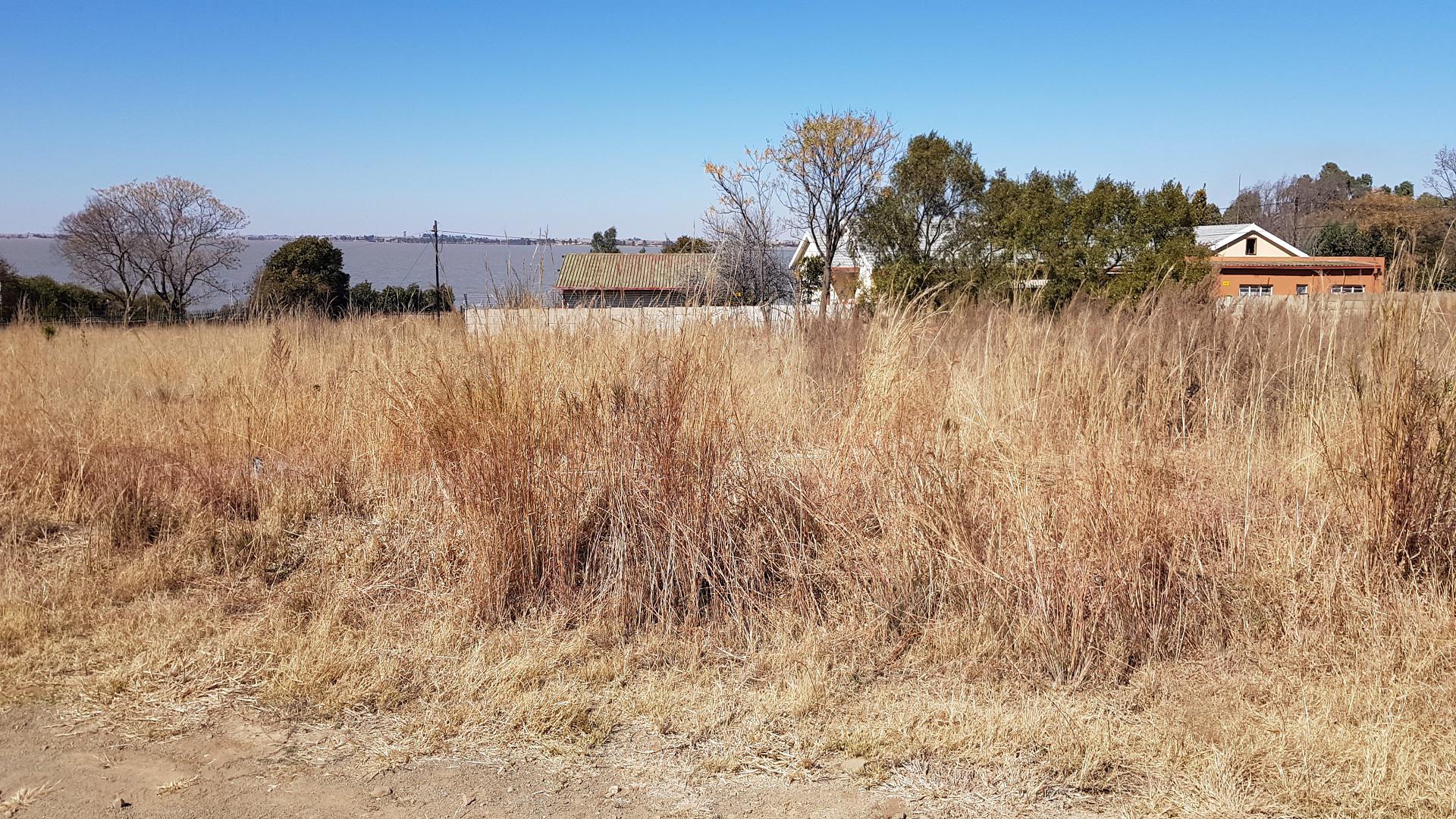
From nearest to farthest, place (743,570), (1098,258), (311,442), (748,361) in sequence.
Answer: (743,570)
(748,361)
(311,442)
(1098,258)

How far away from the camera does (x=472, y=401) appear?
4539mm

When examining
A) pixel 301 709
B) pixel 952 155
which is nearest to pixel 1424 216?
pixel 952 155

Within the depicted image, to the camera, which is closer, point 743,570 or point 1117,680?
point 1117,680

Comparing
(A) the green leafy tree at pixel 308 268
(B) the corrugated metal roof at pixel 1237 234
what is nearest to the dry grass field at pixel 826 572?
(A) the green leafy tree at pixel 308 268

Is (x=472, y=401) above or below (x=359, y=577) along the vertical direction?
above

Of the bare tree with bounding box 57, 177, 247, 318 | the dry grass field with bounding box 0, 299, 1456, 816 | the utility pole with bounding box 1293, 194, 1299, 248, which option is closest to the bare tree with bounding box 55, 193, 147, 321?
the bare tree with bounding box 57, 177, 247, 318

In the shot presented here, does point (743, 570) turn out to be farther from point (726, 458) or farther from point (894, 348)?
point (894, 348)

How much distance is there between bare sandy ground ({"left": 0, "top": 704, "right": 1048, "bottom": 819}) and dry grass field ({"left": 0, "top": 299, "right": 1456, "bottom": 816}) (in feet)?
0.47

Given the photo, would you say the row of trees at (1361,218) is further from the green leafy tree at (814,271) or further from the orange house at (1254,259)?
the green leafy tree at (814,271)

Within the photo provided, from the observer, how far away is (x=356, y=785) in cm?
309

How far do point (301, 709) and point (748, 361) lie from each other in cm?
323

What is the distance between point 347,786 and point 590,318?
8.97 feet

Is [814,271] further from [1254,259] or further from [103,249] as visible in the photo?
[103,249]

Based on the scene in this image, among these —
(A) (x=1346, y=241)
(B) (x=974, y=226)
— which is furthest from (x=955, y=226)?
(A) (x=1346, y=241)
